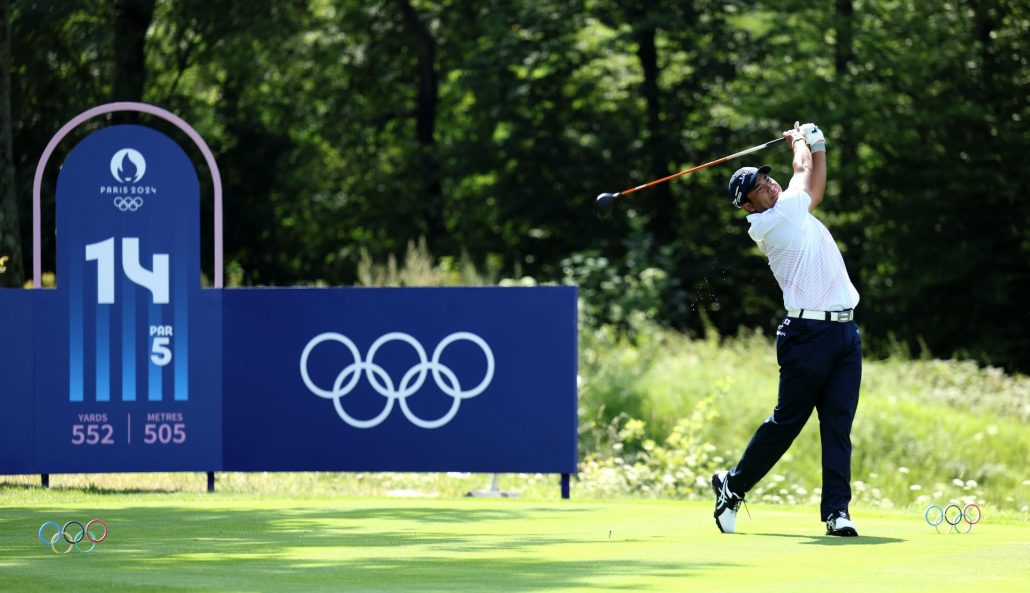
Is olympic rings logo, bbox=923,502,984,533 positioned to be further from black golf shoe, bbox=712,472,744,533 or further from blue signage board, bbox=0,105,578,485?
blue signage board, bbox=0,105,578,485

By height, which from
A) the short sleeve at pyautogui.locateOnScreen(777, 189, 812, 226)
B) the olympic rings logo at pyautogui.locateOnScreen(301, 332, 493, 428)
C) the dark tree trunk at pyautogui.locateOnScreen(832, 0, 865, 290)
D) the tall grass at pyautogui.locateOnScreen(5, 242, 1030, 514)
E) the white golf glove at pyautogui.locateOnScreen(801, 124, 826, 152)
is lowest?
the tall grass at pyautogui.locateOnScreen(5, 242, 1030, 514)

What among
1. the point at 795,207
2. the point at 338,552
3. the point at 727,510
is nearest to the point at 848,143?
the point at 795,207

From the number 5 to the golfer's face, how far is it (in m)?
4.62

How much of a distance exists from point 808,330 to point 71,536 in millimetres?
3550

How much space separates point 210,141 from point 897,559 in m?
25.0

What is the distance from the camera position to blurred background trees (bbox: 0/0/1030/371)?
28.2 meters

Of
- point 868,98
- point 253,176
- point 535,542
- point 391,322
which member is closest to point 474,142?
point 253,176

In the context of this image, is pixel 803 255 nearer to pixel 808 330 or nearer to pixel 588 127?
pixel 808 330

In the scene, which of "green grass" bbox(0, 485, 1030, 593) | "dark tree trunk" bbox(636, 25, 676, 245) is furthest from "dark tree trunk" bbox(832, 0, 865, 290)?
"green grass" bbox(0, 485, 1030, 593)

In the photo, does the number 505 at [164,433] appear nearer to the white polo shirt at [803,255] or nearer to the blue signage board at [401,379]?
the blue signage board at [401,379]

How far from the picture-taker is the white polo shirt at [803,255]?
7.77m

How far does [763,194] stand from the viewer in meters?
7.88

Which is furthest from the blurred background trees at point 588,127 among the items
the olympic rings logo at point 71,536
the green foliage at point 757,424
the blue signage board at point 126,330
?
the olympic rings logo at point 71,536

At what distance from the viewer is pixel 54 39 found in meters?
25.7
